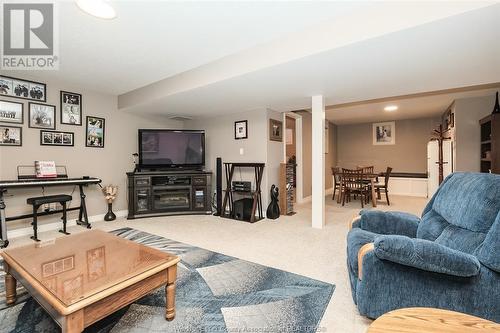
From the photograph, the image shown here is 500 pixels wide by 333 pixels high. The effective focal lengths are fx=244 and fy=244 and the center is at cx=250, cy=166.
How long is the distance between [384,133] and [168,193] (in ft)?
20.7

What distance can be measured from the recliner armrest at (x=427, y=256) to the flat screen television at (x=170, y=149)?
12.8ft

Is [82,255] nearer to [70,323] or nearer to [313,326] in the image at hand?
[70,323]

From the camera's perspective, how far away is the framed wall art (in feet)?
14.9

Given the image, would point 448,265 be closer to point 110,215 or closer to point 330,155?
point 110,215

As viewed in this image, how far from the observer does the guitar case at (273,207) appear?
13.9 ft

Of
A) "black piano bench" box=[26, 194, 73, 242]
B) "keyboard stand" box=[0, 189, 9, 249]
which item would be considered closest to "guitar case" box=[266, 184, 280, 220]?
"black piano bench" box=[26, 194, 73, 242]

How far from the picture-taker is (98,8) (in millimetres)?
1872

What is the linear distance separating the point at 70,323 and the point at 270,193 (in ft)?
11.6

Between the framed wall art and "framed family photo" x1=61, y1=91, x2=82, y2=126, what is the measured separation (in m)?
3.17

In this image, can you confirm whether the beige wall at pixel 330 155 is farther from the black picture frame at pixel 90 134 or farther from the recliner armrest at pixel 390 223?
Answer: the black picture frame at pixel 90 134

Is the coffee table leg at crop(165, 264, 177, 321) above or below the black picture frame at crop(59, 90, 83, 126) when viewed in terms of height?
below

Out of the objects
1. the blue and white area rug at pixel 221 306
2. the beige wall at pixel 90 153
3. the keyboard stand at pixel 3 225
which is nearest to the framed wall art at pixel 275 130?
the beige wall at pixel 90 153

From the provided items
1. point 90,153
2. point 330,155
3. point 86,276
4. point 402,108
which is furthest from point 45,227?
point 402,108

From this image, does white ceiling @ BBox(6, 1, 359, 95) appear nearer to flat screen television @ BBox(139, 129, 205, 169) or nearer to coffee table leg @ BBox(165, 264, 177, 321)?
flat screen television @ BBox(139, 129, 205, 169)
